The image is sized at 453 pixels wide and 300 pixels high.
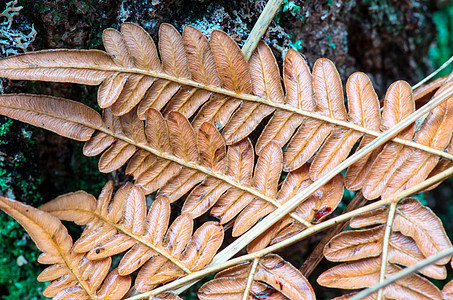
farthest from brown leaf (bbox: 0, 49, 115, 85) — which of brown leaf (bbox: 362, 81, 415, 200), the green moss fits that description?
brown leaf (bbox: 362, 81, 415, 200)

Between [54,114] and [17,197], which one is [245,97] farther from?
[17,197]

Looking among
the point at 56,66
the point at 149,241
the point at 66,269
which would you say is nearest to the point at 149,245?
the point at 149,241

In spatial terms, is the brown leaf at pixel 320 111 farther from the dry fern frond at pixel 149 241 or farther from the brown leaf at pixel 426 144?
the dry fern frond at pixel 149 241

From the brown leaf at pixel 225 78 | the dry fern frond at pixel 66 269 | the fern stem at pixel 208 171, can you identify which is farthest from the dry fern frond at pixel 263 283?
the brown leaf at pixel 225 78

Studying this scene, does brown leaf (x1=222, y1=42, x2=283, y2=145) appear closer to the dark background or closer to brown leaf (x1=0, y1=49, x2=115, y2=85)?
the dark background

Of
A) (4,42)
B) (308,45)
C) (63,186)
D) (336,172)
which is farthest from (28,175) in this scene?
(308,45)

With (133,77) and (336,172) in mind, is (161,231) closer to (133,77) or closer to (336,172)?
(133,77)
